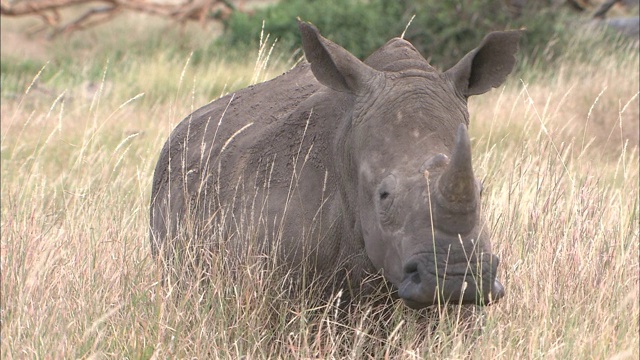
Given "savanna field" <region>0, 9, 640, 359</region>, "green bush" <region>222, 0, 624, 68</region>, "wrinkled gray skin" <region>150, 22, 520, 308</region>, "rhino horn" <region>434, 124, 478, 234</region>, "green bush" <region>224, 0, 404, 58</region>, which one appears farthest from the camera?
"green bush" <region>224, 0, 404, 58</region>

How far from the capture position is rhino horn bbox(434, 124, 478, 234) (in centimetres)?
350

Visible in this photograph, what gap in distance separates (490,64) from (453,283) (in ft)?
3.64

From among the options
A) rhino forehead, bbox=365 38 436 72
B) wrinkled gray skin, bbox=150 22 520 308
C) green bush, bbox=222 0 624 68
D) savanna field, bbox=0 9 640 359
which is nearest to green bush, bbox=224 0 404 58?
green bush, bbox=222 0 624 68

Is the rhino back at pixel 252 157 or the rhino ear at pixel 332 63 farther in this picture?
the rhino back at pixel 252 157

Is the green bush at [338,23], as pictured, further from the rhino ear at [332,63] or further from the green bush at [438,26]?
the rhino ear at [332,63]

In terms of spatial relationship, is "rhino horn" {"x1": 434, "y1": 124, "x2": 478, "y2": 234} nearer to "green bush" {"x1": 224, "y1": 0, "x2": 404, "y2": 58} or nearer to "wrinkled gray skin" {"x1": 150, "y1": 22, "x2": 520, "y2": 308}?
"wrinkled gray skin" {"x1": 150, "y1": 22, "x2": 520, "y2": 308}

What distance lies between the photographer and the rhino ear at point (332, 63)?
4223mm

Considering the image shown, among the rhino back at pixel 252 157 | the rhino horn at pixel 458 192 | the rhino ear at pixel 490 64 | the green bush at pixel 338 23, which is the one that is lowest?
the green bush at pixel 338 23

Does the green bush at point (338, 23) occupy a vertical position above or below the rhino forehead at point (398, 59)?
below

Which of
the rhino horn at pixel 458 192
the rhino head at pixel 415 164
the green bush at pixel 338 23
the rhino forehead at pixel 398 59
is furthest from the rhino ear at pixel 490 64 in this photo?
the green bush at pixel 338 23

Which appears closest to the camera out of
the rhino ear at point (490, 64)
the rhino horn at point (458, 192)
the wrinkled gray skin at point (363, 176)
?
the rhino horn at point (458, 192)

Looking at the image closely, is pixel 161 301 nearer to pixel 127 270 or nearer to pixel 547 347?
pixel 127 270

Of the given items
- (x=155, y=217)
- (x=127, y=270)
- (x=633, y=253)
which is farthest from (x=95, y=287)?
(x=633, y=253)

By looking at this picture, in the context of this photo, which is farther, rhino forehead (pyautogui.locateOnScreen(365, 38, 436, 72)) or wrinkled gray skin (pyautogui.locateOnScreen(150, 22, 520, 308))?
rhino forehead (pyautogui.locateOnScreen(365, 38, 436, 72))
